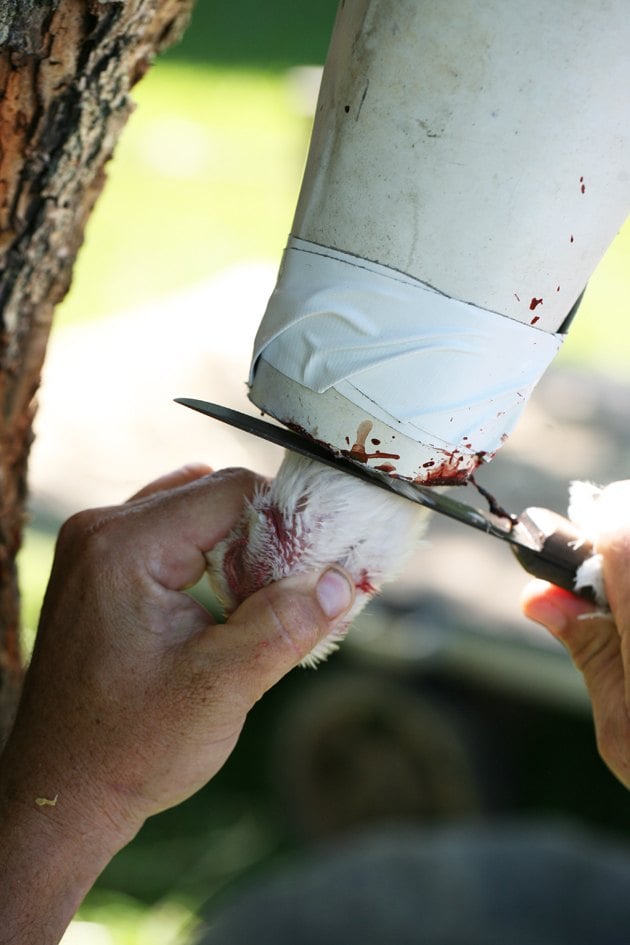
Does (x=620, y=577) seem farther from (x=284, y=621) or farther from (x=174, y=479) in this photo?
(x=174, y=479)

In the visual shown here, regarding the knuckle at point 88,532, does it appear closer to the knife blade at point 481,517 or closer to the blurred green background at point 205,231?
the knife blade at point 481,517

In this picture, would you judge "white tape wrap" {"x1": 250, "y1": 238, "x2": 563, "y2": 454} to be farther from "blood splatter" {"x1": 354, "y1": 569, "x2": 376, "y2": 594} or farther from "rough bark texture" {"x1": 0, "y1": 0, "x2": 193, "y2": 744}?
"rough bark texture" {"x1": 0, "y1": 0, "x2": 193, "y2": 744}

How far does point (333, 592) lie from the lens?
0.87 m

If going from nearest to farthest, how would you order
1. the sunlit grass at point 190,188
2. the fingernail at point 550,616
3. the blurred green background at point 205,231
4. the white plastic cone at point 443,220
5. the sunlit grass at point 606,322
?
the white plastic cone at point 443,220 → the fingernail at point 550,616 → the blurred green background at point 205,231 → the sunlit grass at point 606,322 → the sunlit grass at point 190,188

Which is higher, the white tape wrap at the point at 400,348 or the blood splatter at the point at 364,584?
the white tape wrap at the point at 400,348

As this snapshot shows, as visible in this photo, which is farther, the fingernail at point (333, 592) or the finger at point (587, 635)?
the finger at point (587, 635)

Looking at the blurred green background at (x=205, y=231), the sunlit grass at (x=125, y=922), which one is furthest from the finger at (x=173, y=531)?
the sunlit grass at (x=125, y=922)

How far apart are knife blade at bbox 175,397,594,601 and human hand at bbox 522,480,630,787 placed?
28 millimetres

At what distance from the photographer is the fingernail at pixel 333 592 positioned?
2.85ft

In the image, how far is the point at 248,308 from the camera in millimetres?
3016

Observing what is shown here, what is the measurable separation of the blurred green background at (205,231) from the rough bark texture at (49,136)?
1051 mm

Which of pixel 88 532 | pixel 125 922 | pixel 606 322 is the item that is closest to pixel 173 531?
pixel 88 532

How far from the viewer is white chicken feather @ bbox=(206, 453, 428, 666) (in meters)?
0.85

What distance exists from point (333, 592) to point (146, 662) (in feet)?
0.53
